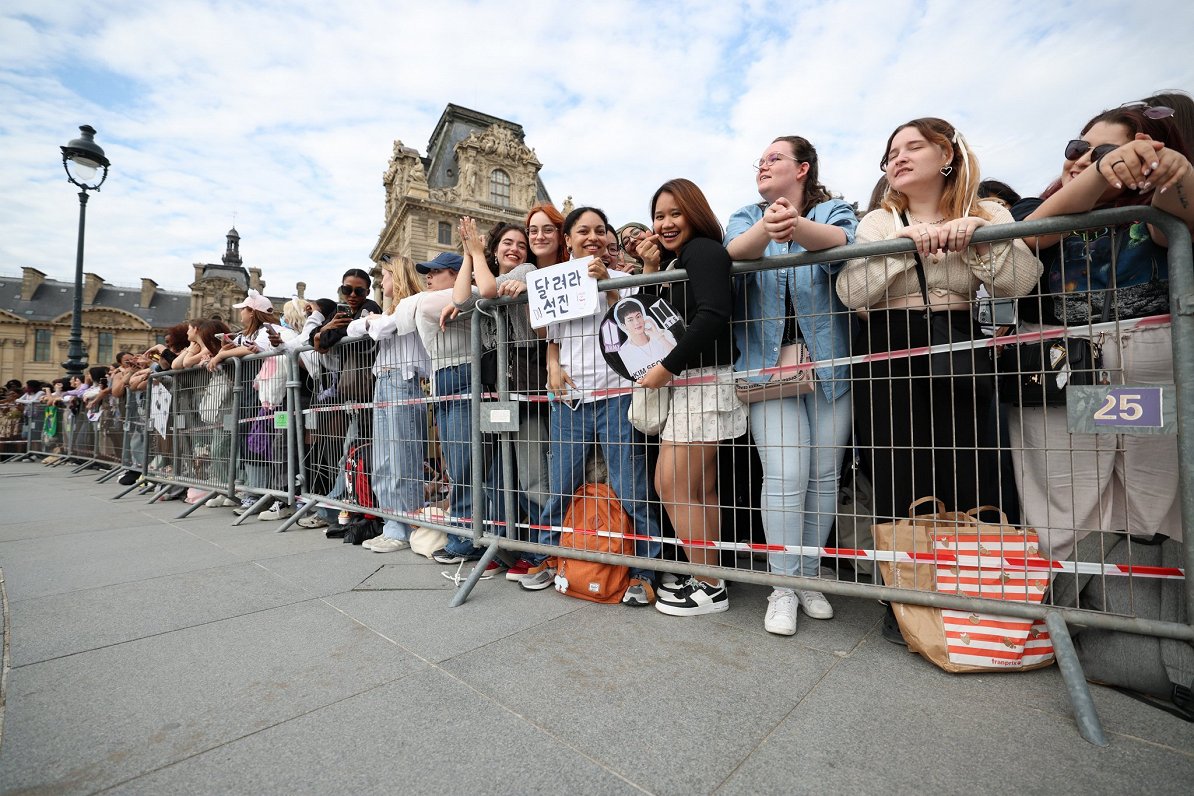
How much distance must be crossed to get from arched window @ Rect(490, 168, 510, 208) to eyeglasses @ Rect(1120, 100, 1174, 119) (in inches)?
1751

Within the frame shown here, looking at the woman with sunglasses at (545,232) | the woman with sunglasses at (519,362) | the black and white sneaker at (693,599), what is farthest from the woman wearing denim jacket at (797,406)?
the woman with sunglasses at (545,232)

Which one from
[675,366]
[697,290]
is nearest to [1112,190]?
[697,290]

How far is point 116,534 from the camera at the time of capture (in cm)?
434

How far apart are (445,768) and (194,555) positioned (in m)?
3.26

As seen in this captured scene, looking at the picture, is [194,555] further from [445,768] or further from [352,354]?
[445,768]

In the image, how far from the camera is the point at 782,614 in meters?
2.24

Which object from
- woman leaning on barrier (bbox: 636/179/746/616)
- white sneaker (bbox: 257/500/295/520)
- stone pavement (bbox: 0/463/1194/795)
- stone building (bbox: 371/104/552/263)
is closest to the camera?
stone pavement (bbox: 0/463/1194/795)

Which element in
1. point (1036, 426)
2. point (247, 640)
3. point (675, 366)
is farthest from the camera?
point (675, 366)

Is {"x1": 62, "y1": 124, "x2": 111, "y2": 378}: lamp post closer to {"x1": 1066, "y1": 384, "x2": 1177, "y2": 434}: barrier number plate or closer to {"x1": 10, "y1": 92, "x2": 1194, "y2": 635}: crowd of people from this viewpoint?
{"x1": 10, "y1": 92, "x2": 1194, "y2": 635}: crowd of people

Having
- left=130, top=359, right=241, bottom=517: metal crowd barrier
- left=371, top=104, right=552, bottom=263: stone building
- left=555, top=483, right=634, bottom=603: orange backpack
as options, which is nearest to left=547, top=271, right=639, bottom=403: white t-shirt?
left=555, top=483, right=634, bottom=603: orange backpack

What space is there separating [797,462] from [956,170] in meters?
1.42

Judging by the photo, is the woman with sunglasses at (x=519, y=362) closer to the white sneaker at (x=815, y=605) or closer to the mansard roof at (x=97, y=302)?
the white sneaker at (x=815, y=605)

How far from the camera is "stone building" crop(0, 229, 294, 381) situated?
171 feet

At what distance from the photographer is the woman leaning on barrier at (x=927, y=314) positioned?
6.42ft
